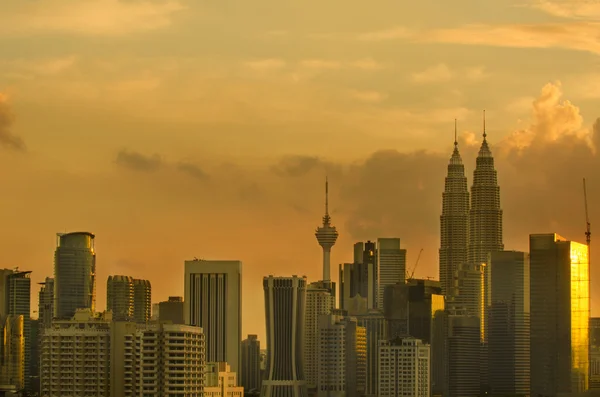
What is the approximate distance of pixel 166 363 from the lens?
132 m

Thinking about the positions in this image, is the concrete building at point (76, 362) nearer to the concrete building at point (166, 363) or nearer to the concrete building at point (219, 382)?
the concrete building at point (166, 363)

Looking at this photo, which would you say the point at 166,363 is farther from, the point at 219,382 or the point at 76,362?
the point at 219,382

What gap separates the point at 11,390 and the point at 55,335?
5587 cm

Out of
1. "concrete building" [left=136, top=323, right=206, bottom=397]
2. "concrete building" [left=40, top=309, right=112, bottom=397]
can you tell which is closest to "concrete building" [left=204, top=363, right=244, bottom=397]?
"concrete building" [left=40, top=309, right=112, bottom=397]

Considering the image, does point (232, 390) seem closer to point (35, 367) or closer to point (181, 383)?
point (35, 367)

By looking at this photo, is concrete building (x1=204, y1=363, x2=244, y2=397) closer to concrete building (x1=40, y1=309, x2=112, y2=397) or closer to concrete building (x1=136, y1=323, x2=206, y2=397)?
concrete building (x1=40, y1=309, x2=112, y2=397)

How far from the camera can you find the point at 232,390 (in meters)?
180

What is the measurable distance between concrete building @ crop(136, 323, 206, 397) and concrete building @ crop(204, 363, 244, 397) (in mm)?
32857

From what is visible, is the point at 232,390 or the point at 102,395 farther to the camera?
the point at 232,390

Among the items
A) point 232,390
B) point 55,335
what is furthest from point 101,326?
point 232,390

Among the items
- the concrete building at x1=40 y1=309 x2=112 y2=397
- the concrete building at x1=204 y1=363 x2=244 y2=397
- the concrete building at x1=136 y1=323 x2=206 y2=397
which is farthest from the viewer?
the concrete building at x1=204 y1=363 x2=244 y2=397

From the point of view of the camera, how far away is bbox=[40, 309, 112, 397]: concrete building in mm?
134750

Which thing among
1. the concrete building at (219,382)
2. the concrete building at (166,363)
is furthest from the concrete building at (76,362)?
the concrete building at (219,382)

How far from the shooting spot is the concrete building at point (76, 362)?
135 meters
